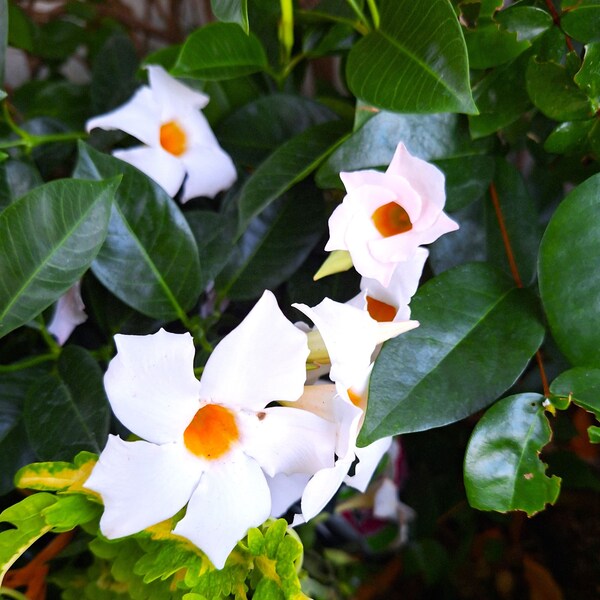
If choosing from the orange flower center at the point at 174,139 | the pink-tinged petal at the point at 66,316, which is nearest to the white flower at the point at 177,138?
the orange flower center at the point at 174,139

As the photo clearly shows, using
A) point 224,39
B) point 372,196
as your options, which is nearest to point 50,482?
point 372,196

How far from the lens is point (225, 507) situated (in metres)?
0.45

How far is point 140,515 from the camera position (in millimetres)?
430

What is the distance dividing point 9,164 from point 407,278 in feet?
1.24

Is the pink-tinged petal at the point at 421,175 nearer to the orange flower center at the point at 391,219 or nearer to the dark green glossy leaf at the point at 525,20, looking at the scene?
the orange flower center at the point at 391,219

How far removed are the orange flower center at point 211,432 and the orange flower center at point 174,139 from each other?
0.91 feet

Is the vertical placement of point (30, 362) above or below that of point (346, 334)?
below

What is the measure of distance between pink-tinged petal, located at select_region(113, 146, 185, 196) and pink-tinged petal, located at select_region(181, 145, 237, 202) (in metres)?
0.01

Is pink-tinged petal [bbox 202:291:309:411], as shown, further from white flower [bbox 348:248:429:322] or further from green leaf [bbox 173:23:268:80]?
green leaf [bbox 173:23:268:80]

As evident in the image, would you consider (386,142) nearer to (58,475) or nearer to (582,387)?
(582,387)

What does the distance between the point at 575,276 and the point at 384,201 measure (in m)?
0.15

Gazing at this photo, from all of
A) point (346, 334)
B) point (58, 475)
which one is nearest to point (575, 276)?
point (346, 334)

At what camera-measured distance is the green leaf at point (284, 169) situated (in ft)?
1.86

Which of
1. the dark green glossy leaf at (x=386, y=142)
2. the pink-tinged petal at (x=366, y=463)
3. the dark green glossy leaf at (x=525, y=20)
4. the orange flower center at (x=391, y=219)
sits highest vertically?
the dark green glossy leaf at (x=525, y=20)
